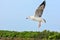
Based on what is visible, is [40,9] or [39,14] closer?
[40,9]

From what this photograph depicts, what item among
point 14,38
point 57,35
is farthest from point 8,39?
point 57,35

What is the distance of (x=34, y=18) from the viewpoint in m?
10.9

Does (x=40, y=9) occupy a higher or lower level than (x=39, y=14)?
higher

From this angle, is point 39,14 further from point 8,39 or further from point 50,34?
point 8,39

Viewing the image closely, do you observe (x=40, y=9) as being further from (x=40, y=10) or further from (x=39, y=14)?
(x=39, y=14)

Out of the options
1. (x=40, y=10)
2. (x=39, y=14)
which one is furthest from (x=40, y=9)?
(x=39, y=14)

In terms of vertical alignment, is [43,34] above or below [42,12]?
below

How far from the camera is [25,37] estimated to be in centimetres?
1104

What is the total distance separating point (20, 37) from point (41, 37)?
1037 millimetres

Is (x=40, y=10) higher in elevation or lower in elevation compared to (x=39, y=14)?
higher

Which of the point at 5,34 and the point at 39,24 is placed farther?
the point at 5,34

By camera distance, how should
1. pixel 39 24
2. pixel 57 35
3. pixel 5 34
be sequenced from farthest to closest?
pixel 5 34 → pixel 39 24 → pixel 57 35

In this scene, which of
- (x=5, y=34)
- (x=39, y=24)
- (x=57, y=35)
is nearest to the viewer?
(x=57, y=35)

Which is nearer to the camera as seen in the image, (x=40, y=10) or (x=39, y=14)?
(x=40, y=10)
